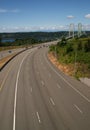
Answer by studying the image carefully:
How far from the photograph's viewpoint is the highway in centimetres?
2414

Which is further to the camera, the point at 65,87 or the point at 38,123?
the point at 65,87

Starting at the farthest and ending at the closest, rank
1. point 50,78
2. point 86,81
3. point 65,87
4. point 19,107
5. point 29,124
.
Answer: point 50,78
point 86,81
point 65,87
point 19,107
point 29,124

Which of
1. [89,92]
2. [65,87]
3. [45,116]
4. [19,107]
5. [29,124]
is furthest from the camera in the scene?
[65,87]

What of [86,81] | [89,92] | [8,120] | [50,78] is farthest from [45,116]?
[50,78]

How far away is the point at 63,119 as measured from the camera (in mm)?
25328

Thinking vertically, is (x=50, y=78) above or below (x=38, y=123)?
below

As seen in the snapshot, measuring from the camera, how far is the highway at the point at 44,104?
79.2 ft

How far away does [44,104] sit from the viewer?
31062mm

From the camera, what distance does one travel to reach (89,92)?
36812mm

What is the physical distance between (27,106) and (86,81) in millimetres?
16672

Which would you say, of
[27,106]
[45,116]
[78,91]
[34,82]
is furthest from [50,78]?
[45,116]

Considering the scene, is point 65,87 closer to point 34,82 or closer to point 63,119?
point 34,82

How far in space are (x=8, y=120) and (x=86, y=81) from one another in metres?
21.6

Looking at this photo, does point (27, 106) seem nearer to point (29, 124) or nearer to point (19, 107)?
point (19, 107)
